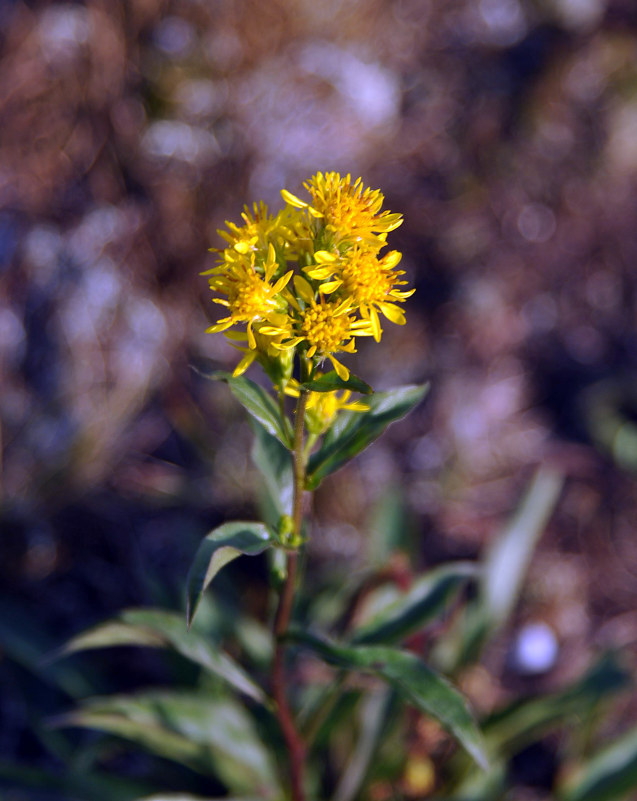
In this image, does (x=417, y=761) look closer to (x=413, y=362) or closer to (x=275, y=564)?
(x=275, y=564)

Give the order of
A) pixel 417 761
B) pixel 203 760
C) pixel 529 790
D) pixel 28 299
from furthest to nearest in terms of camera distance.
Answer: pixel 28 299
pixel 529 790
pixel 417 761
pixel 203 760

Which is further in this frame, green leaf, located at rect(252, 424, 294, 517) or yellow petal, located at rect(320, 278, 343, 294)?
green leaf, located at rect(252, 424, 294, 517)

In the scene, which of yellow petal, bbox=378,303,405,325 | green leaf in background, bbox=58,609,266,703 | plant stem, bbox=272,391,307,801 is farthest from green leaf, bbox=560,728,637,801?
yellow petal, bbox=378,303,405,325

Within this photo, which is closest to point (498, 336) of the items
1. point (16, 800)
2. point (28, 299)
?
point (28, 299)

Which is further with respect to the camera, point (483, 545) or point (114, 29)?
point (114, 29)

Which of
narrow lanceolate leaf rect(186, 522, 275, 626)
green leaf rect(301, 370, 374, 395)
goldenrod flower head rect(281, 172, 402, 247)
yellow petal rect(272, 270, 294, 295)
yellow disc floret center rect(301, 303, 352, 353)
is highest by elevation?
goldenrod flower head rect(281, 172, 402, 247)

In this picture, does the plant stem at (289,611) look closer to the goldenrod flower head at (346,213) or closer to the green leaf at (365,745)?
the goldenrod flower head at (346,213)

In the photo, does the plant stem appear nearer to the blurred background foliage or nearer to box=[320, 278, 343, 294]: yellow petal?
box=[320, 278, 343, 294]: yellow petal

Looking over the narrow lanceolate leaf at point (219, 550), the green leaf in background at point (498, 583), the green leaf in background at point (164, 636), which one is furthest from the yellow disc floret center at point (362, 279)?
the green leaf in background at point (498, 583)
